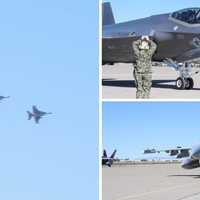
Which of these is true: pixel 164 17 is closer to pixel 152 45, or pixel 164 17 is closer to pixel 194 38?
pixel 152 45

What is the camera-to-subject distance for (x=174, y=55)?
11.6 feet

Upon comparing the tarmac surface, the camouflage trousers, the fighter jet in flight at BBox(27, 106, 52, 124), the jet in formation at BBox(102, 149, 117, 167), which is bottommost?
the tarmac surface

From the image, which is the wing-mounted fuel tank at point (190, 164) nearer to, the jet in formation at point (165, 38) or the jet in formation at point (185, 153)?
the jet in formation at point (185, 153)

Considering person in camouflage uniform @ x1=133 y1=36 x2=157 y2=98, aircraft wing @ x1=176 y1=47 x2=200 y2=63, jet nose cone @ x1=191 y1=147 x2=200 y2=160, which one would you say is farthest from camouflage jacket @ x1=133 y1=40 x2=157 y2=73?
jet nose cone @ x1=191 y1=147 x2=200 y2=160

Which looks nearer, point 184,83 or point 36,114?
point 36,114

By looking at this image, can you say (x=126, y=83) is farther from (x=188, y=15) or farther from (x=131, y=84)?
(x=188, y=15)

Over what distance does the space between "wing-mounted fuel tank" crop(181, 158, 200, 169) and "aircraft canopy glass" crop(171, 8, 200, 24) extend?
0.90m

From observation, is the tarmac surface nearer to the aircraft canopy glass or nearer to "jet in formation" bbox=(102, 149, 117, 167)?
"jet in formation" bbox=(102, 149, 117, 167)

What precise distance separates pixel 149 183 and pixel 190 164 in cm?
31

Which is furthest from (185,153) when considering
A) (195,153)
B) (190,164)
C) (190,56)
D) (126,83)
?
(190,56)

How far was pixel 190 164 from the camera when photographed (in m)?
3.13

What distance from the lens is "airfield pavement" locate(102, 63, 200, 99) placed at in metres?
3.00

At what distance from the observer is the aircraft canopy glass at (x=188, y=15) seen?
3.19 m

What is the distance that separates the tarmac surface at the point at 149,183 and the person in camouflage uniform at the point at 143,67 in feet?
1.45
